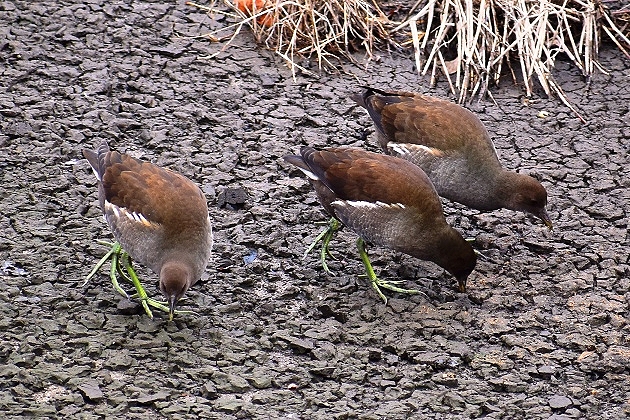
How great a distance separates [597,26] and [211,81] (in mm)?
3155

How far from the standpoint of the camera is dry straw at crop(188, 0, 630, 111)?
309 inches

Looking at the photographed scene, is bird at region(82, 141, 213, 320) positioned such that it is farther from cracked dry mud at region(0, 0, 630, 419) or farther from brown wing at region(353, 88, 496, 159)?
brown wing at region(353, 88, 496, 159)

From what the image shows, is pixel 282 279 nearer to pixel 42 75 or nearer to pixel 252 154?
pixel 252 154

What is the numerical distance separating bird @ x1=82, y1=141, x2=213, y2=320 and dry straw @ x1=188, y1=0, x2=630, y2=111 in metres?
2.46

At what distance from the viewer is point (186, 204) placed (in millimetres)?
5680

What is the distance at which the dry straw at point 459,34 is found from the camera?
25.8ft

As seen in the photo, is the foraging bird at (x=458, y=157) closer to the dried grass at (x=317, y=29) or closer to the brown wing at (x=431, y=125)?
the brown wing at (x=431, y=125)

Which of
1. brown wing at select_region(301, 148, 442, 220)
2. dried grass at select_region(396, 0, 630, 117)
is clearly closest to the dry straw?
dried grass at select_region(396, 0, 630, 117)

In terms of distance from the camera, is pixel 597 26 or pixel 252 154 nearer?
pixel 252 154

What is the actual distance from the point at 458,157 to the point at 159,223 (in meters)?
1.97

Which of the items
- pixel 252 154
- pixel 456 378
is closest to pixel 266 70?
pixel 252 154

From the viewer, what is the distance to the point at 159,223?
18.4 ft

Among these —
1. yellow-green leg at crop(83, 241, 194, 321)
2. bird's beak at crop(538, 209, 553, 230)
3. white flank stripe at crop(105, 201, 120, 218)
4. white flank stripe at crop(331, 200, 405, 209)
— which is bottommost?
yellow-green leg at crop(83, 241, 194, 321)

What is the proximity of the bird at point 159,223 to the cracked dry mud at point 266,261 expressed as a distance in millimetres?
337
